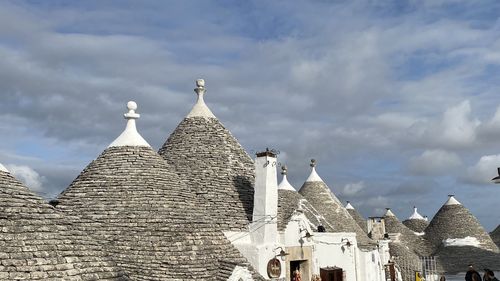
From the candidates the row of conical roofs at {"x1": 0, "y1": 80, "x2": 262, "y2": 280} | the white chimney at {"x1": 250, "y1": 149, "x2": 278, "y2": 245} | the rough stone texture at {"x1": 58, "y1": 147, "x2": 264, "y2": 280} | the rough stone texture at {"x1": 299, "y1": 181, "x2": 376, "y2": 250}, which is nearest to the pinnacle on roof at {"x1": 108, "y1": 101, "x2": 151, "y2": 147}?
Result: the row of conical roofs at {"x1": 0, "y1": 80, "x2": 262, "y2": 280}

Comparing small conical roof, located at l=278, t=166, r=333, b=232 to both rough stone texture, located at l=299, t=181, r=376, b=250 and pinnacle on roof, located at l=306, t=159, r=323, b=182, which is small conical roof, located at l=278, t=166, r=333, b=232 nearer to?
rough stone texture, located at l=299, t=181, r=376, b=250

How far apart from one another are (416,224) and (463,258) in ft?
34.9

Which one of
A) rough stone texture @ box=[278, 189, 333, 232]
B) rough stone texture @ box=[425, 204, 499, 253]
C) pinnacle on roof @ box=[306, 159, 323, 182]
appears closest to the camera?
rough stone texture @ box=[278, 189, 333, 232]

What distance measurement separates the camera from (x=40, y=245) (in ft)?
27.7

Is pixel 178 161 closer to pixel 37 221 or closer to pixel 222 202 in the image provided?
pixel 222 202

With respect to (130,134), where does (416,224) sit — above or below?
above

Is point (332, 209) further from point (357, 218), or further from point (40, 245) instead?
point (40, 245)

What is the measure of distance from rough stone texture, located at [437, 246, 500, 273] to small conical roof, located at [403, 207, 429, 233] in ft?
27.7

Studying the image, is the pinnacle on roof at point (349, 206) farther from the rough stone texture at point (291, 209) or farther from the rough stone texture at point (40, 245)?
the rough stone texture at point (40, 245)

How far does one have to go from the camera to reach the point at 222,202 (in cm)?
1486

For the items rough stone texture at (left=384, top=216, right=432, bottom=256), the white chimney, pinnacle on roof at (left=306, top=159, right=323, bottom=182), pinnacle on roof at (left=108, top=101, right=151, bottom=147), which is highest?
pinnacle on roof at (left=306, top=159, right=323, bottom=182)

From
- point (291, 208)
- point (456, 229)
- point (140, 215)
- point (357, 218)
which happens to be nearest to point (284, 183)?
point (291, 208)

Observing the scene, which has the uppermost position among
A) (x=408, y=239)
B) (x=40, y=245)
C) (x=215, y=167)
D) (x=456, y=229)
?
(x=456, y=229)

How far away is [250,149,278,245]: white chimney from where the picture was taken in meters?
14.2
